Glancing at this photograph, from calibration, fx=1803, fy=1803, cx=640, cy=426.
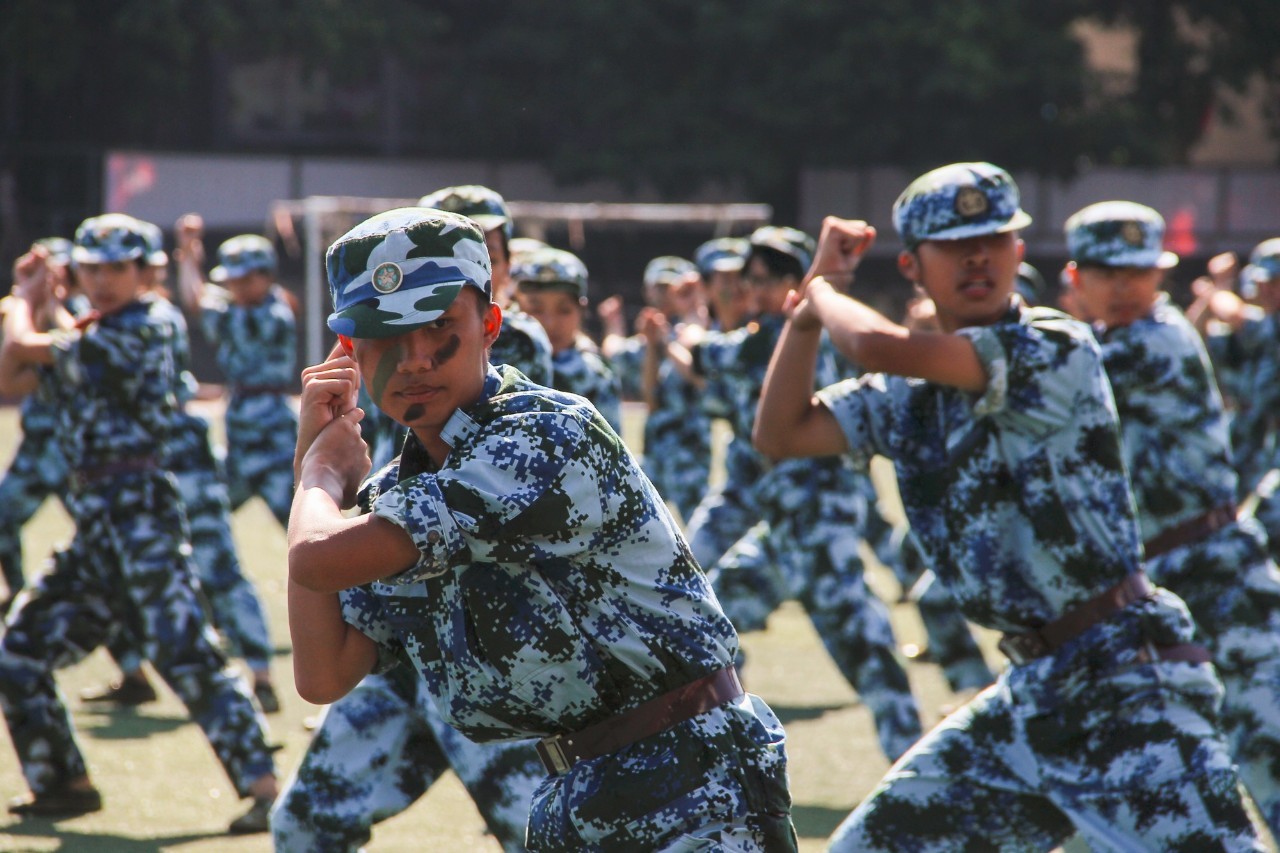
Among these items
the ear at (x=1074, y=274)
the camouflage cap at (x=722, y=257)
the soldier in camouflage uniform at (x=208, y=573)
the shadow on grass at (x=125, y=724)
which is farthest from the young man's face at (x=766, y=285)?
the shadow on grass at (x=125, y=724)

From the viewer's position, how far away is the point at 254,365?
11.3 m

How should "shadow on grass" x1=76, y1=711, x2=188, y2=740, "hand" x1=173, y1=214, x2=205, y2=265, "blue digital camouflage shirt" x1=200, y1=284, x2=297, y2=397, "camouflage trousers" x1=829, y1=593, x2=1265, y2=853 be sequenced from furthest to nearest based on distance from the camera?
"hand" x1=173, y1=214, x2=205, y2=265 → "blue digital camouflage shirt" x1=200, y1=284, x2=297, y2=397 → "shadow on grass" x1=76, y1=711, x2=188, y2=740 → "camouflage trousers" x1=829, y1=593, x2=1265, y2=853

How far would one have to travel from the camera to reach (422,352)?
10.1 ft

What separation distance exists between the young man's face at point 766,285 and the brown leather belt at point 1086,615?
4268mm

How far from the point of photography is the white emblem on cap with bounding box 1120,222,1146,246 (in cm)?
616

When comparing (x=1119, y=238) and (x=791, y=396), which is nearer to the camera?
(x=791, y=396)

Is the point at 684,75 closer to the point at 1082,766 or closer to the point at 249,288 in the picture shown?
the point at 249,288

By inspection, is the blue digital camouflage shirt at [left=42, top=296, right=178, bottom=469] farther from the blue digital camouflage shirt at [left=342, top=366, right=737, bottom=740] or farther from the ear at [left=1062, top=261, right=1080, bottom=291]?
the blue digital camouflage shirt at [left=342, top=366, right=737, bottom=740]

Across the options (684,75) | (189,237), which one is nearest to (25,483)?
(189,237)

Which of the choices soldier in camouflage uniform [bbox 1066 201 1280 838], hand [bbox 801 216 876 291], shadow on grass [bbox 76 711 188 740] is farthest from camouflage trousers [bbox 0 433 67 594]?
hand [bbox 801 216 876 291]

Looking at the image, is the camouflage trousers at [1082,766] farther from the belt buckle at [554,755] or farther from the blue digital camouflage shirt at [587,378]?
the blue digital camouflage shirt at [587,378]

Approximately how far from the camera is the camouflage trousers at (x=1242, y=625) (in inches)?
222

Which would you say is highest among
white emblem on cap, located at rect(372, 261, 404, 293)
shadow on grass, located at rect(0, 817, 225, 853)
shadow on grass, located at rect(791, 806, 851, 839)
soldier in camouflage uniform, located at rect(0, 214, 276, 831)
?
white emblem on cap, located at rect(372, 261, 404, 293)

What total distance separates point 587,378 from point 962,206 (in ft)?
9.42
